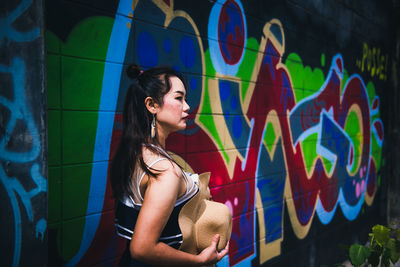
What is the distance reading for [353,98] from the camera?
17.3ft

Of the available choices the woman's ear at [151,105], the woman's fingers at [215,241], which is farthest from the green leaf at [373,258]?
the woman's ear at [151,105]

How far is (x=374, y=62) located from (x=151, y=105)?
5187 mm

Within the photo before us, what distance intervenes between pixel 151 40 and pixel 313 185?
284 centimetres

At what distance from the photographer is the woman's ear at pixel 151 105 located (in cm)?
164

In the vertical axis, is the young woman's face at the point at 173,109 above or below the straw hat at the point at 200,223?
above

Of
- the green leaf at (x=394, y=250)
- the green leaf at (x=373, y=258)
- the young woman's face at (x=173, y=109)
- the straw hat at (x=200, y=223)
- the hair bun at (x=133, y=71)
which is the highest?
the hair bun at (x=133, y=71)

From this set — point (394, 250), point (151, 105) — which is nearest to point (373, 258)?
point (394, 250)

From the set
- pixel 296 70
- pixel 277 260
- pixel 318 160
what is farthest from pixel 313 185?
pixel 296 70

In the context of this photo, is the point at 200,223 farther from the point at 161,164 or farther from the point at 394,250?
the point at 394,250

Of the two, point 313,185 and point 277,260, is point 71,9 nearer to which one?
point 277,260

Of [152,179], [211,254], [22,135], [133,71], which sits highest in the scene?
[133,71]

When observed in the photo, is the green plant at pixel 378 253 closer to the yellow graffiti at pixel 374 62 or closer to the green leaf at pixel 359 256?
the green leaf at pixel 359 256

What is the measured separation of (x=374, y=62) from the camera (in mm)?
5801

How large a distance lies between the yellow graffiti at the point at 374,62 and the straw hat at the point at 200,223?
176 inches
